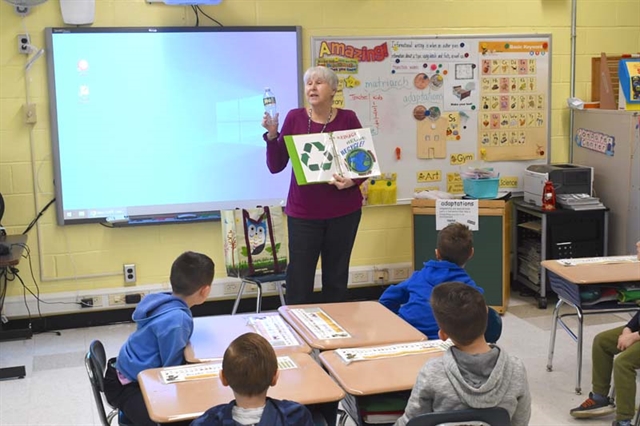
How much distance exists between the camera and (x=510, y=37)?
5.86 metres

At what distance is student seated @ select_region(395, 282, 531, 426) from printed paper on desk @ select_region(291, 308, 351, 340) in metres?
0.61

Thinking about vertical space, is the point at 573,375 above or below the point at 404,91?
below

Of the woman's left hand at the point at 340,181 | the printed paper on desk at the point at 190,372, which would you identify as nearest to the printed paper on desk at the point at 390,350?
the printed paper on desk at the point at 190,372

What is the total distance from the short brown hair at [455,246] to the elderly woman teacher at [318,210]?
849 mm

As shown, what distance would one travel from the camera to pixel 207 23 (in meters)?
5.27

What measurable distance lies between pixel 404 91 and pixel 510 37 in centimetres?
92

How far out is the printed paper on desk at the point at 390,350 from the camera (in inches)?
101

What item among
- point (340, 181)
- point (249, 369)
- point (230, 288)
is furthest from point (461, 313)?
point (230, 288)

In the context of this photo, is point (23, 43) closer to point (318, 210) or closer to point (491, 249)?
point (318, 210)

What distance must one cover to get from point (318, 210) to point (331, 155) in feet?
0.94

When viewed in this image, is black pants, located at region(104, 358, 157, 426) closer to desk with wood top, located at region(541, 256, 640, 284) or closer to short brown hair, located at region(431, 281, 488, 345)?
short brown hair, located at region(431, 281, 488, 345)

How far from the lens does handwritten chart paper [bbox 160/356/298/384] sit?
241cm

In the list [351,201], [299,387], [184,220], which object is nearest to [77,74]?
[184,220]

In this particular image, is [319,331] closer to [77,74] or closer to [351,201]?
[351,201]
